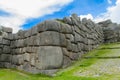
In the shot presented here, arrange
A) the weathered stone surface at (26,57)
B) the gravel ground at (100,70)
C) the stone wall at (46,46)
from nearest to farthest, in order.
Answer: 1. the gravel ground at (100,70)
2. the stone wall at (46,46)
3. the weathered stone surface at (26,57)

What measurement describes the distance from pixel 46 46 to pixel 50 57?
0.56 m

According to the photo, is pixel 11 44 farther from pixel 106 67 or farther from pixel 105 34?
pixel 105 34

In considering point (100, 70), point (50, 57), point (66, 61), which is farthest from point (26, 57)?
point (100, 70)

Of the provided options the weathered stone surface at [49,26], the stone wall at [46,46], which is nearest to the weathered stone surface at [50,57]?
the stone wall at [46,46]

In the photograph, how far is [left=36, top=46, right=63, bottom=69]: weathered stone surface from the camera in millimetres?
9766

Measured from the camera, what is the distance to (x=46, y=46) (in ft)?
32.7

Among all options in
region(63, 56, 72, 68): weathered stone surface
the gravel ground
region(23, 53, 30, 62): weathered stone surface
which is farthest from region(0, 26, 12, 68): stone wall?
the gravel ground

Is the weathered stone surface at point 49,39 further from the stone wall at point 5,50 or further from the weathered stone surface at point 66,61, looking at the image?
the stone wall at point 5,50

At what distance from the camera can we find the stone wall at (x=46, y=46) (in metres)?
9.91

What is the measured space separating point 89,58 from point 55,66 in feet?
9.90

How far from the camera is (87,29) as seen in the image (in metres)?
14.8

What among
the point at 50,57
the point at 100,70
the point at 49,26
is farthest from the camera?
the point at 49,26

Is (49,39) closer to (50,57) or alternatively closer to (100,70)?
(50,57)

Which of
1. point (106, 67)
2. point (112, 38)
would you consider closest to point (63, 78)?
point (106, 67)
